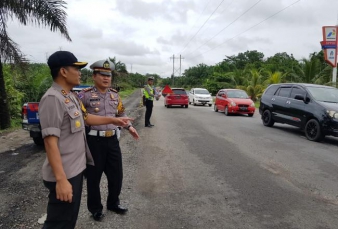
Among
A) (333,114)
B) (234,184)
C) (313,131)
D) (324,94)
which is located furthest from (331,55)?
(234,184)

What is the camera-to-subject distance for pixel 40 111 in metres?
2.19

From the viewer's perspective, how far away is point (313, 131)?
29.2 feet

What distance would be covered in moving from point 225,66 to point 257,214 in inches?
1929

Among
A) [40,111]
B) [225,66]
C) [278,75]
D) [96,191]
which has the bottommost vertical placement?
[96,191]

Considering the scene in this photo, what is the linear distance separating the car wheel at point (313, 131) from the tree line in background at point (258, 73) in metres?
11.5

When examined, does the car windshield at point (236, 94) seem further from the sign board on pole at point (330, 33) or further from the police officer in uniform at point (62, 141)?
the police officer in uniform at point (62, 141)

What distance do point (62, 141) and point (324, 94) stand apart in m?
9.19

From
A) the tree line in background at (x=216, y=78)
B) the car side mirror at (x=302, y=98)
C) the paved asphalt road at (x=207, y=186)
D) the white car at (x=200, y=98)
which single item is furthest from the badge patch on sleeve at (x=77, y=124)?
the white car at (x=200, y=98)

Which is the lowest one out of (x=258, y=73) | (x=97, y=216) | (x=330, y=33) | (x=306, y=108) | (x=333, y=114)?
(x=97, y=216)

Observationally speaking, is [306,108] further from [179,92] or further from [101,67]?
[179,92]

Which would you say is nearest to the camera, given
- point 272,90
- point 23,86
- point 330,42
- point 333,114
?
point 333,114

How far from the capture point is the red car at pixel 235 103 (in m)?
15.8

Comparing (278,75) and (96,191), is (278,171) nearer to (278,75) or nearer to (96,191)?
(96,191)

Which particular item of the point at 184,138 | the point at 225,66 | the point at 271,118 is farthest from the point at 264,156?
the point at 225,66
